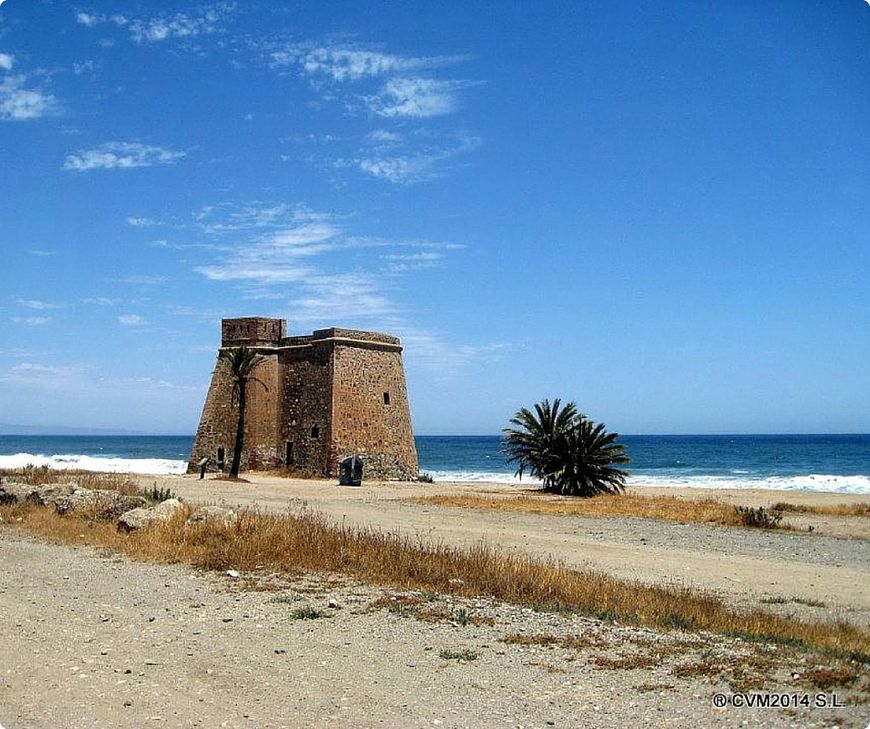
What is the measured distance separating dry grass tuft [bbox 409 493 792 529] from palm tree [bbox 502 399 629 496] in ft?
11.8

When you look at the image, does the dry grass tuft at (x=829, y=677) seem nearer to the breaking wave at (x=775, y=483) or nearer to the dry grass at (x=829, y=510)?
the dry grass at (x=829, y=510)

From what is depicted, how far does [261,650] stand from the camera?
21.9 ft

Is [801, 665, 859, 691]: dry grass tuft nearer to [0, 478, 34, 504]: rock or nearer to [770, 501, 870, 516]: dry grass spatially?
[0, 478, 34, 504]: rock

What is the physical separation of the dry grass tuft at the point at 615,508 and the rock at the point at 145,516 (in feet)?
32.4

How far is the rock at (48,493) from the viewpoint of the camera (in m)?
15.8

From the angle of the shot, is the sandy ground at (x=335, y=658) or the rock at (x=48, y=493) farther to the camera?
the rock at (x=48, y=493)

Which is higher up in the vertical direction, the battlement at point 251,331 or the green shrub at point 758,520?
the battlement at point 251,331

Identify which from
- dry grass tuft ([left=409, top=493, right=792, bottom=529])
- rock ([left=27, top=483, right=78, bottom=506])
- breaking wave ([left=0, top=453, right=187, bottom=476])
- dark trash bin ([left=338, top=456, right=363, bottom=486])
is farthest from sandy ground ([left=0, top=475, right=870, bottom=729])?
breaking wave ([left=0, top=453, right=187, bottom=476])

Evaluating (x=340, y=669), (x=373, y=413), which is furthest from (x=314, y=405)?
(x=340, y=669)

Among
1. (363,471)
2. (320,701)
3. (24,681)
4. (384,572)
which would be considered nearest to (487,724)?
(320,701)

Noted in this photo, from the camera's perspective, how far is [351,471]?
30203 mm

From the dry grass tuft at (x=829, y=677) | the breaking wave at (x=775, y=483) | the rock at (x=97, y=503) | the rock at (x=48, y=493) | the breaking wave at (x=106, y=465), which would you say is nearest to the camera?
the dry grass tuft at (x=829, y=677)

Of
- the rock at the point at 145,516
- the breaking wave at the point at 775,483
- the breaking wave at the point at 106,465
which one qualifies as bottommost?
the breaking wave at the point at 775,483

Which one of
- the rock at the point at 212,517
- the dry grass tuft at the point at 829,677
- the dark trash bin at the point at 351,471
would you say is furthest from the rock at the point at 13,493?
the dry grass tuft at the point at 829,677
